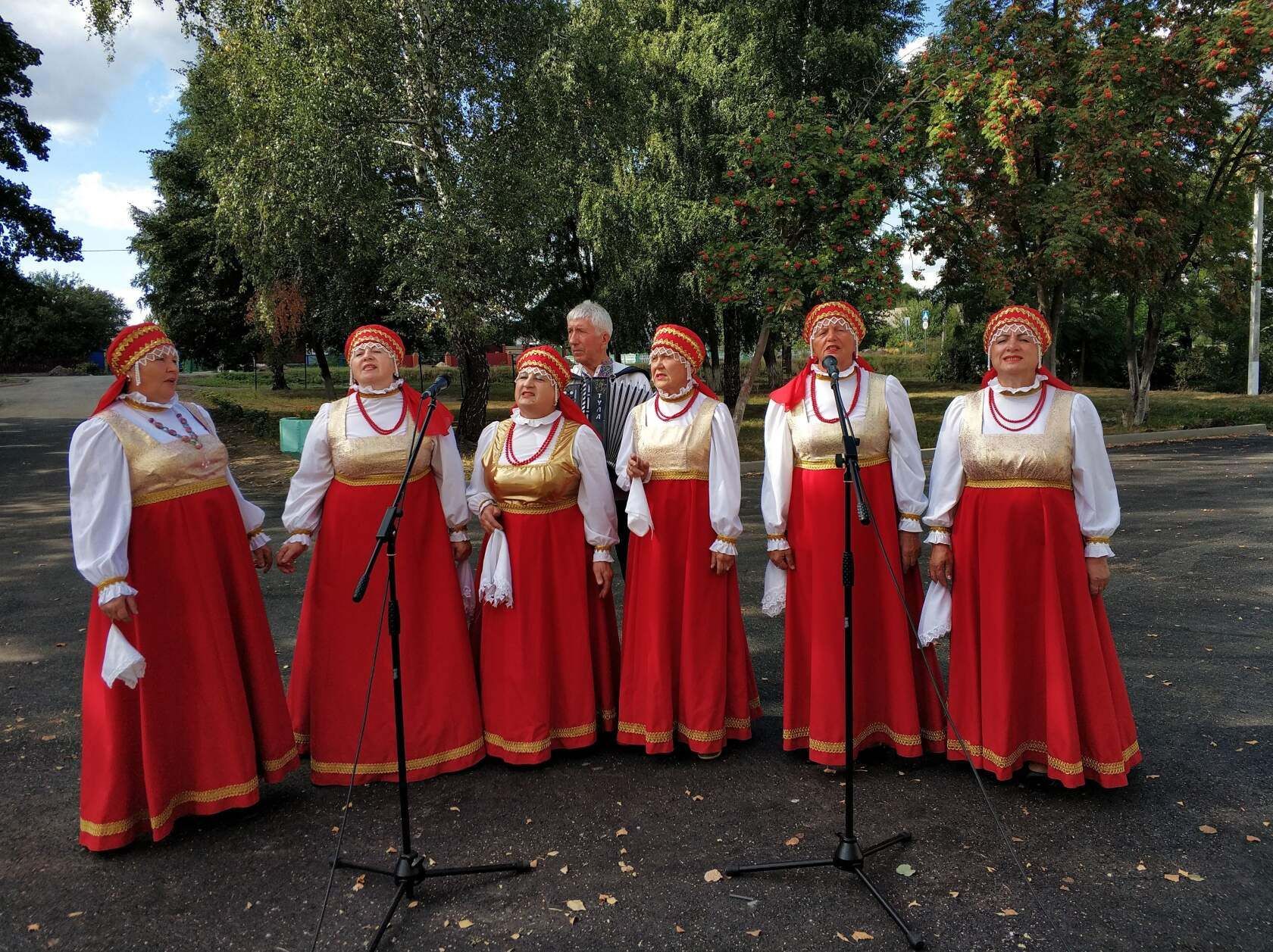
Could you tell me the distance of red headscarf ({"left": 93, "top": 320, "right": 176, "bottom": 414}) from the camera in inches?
153

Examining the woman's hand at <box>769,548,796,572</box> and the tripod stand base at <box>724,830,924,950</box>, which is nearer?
the tripod stand base at <box>724,830,924,950</box>

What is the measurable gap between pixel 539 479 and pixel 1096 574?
8.91 feet

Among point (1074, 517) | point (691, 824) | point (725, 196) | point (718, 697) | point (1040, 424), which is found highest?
point (725, 196)

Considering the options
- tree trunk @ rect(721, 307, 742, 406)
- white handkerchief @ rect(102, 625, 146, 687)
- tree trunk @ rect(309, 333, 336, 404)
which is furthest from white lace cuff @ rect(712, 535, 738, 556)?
tree trunk @ rect(309, 333, 336, 404)

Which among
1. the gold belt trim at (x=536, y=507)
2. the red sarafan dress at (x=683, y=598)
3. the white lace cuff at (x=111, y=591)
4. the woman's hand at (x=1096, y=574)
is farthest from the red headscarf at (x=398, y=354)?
the woman's hand at (x=1096, y=574)

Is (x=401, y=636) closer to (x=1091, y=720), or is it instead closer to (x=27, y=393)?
(x=1091, y=720)

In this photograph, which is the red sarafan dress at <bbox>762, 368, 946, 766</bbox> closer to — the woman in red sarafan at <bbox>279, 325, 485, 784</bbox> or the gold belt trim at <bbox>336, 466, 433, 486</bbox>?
the woman in red sarafan at <bbox>279, 325, 485, 784</bbox>

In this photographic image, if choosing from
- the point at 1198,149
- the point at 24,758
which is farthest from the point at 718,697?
the point at 1198,149

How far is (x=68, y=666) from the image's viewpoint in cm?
626

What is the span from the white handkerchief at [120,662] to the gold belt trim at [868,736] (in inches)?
119

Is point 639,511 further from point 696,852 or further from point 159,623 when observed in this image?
point 159,623

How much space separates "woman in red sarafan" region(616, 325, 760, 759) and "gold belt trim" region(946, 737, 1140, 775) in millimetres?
1164

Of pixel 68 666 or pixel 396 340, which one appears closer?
pixel 396 340

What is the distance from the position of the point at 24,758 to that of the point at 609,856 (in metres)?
3.34
